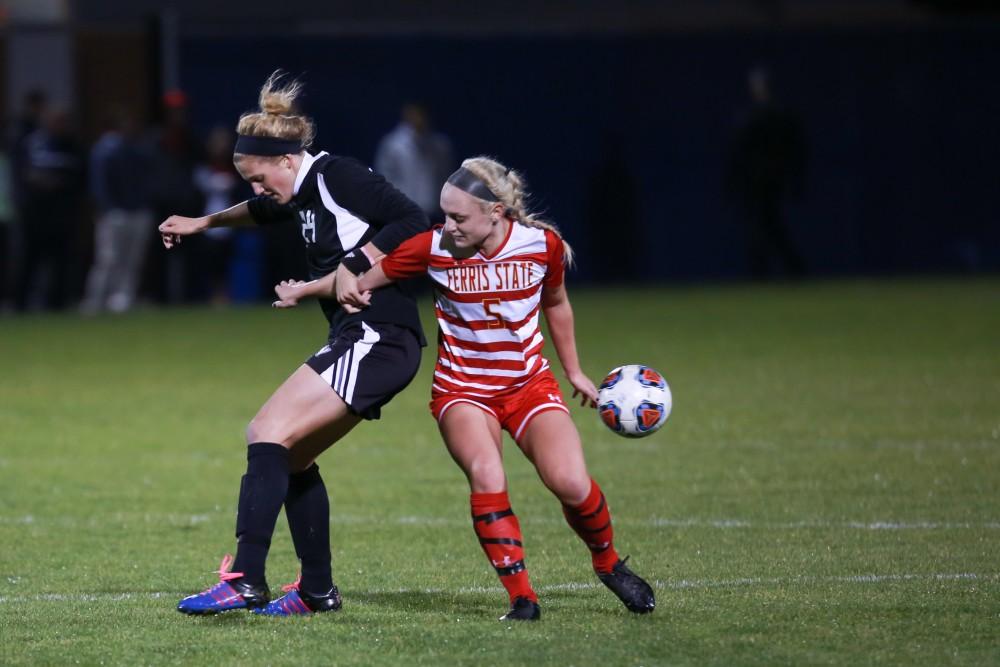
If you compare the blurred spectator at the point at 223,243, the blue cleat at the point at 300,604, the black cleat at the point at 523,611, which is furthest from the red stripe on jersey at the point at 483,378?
the blurred spectator at the point at 223,243

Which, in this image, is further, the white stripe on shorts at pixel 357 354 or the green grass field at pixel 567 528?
the white stripe on shorts at pixel 357 354

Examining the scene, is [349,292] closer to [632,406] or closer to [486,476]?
[486,476]

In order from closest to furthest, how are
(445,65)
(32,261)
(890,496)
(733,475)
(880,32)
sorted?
(890,496) < (733,475) < (32,261) < (445,65) < (880,32)

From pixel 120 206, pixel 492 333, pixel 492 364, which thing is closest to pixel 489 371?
pixel 492 364

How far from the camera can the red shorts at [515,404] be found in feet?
21.6

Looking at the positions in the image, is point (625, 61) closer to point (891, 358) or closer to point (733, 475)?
point (891, 358)

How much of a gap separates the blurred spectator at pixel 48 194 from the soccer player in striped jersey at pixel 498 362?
1575 centimetres

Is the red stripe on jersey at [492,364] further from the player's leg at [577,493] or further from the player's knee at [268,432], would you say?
the player's knee at [268,432]

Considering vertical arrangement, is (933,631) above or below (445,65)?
below

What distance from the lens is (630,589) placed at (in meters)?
6.44

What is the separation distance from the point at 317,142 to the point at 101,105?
9.51 ft

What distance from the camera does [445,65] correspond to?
25.6 metres

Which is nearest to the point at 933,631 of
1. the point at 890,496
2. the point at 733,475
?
the point at 890,496

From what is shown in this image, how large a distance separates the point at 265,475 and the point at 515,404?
3.11 feet
